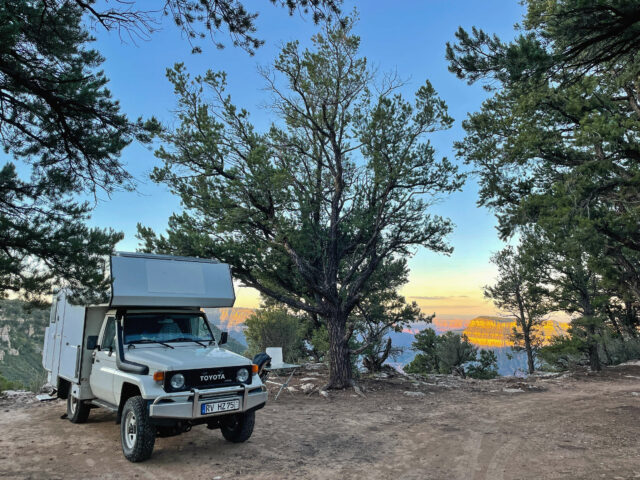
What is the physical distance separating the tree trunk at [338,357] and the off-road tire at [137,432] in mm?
8295

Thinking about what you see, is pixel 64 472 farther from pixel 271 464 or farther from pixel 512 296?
pixel 512 296

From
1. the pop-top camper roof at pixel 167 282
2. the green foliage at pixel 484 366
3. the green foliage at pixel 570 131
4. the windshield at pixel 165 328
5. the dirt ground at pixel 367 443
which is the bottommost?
the green foliage at pixel 484 366

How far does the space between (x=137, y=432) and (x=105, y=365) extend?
6.18ft

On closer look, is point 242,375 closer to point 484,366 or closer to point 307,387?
point 307,387

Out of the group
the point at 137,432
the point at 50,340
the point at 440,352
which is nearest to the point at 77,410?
the point at 50,340

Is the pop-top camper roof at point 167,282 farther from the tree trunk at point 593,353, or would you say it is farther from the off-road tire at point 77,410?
the tree trunk at point 593,353

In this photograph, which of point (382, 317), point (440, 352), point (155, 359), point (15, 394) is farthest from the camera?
point (440, 352)

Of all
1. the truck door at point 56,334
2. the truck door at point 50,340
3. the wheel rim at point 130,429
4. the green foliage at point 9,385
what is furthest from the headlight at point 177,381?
the green foliage at point 9,385

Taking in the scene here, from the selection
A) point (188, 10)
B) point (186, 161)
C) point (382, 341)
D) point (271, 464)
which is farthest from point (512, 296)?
point (188, 10)

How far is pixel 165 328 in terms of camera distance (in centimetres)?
764

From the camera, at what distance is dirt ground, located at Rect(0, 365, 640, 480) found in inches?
229

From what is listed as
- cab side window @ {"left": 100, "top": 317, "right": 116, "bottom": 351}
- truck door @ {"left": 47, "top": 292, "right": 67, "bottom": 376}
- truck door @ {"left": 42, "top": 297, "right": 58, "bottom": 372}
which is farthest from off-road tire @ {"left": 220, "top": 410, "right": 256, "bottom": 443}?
truck door @ {"left": 42, "top": 297, "right": 58, "bottom": 372}

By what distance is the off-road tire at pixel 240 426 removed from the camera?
22.9 feet

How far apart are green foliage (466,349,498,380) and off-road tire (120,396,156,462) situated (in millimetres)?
27463
